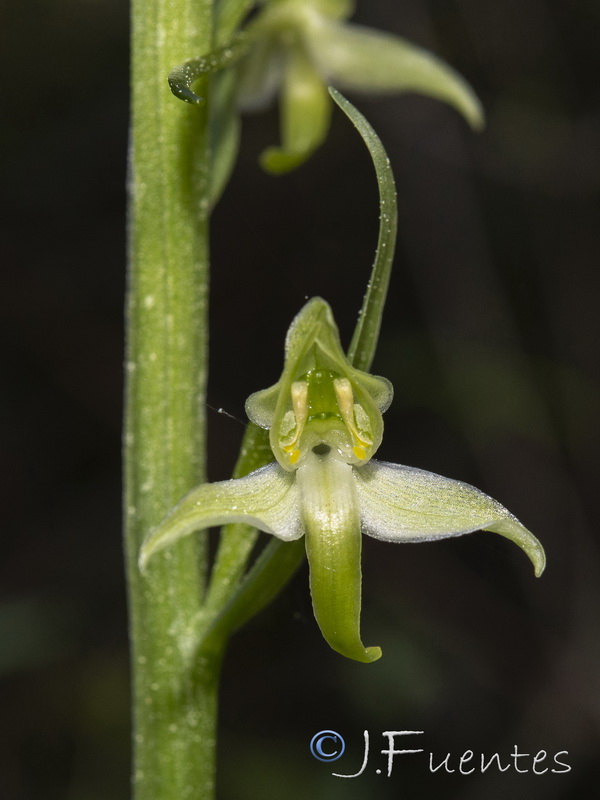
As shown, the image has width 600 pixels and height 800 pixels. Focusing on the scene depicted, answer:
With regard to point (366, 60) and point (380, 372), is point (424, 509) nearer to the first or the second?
point (366, 60)

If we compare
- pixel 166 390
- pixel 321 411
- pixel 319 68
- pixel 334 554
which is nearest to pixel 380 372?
pixel 319 68

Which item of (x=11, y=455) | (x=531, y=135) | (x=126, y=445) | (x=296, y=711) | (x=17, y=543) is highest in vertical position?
(x=531, y=135)

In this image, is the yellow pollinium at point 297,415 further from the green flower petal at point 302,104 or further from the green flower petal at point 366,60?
the green flower petal at point 366,60

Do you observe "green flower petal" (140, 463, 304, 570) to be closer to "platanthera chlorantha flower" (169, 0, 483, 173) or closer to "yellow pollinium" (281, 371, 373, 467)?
"yellow pollinium" (281, 371, 373, 467)

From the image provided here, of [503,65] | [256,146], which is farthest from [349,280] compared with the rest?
[503,65]

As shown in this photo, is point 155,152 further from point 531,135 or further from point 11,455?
point 531,135
